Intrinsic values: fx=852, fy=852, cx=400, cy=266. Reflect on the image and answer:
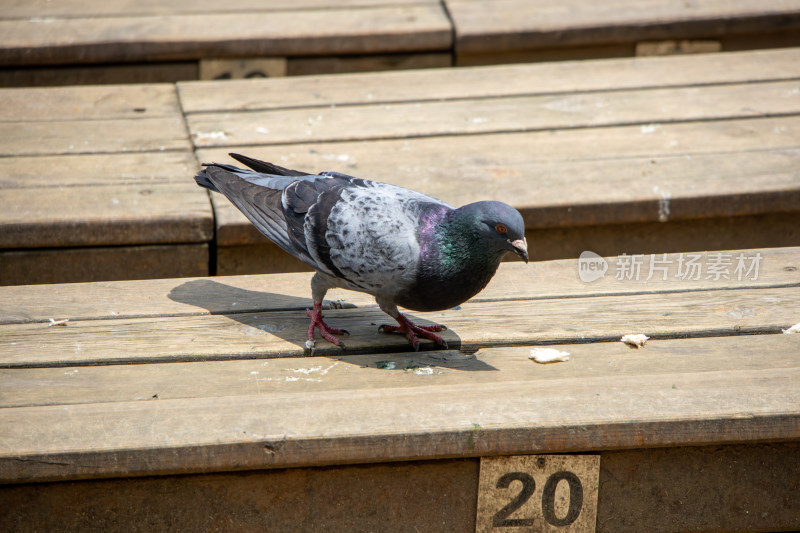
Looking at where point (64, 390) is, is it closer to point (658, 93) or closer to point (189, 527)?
point (189, 527)

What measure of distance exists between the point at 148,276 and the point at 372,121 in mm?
1318

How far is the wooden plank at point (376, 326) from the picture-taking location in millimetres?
2426

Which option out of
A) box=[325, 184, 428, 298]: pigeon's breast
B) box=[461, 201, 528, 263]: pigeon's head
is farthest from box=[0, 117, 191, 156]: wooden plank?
box=[461, 201, 528, 263]: pigeon's head

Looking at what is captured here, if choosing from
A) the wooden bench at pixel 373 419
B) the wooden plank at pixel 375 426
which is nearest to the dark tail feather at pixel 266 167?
the wooden bench at pixel 373 419

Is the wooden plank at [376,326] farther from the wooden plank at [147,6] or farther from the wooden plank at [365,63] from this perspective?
the wooden plank at [147,6]

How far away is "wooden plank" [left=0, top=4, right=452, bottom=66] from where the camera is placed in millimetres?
4348

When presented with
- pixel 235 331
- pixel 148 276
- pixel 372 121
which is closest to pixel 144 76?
pixel 372 121

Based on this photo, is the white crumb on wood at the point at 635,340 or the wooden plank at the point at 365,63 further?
the wooden plank at the point at 365,63

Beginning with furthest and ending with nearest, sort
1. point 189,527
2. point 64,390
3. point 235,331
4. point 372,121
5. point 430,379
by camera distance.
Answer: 1. point 372,121
2. point 235,331
3. point 430,379
4. point 64,390
5. point 189,527

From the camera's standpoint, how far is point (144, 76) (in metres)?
4.55

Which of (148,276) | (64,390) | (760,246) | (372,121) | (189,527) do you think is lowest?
(189,527)

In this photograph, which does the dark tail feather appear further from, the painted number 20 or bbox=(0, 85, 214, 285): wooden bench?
the painted number 20

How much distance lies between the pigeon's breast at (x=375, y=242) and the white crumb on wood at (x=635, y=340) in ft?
2.20

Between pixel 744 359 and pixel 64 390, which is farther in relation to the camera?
pixel 744 359
